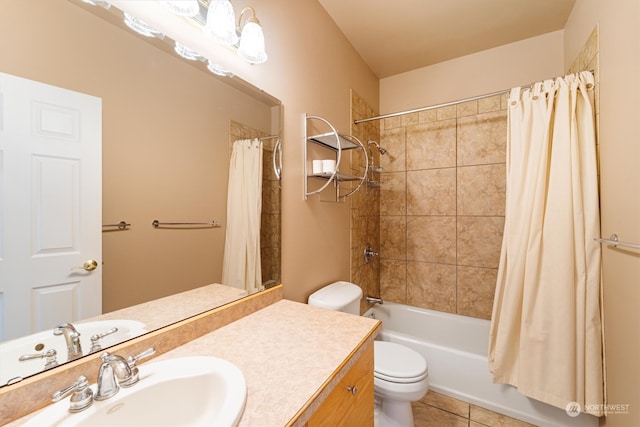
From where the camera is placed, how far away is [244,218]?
1.16m

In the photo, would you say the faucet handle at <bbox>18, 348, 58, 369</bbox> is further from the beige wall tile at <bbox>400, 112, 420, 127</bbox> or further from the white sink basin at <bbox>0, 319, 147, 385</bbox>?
the beige wall tile at <bbox>400, 112, 420, 127</bbox>

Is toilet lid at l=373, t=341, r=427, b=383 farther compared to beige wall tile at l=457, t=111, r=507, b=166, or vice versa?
beige wall tile at l=457, t=111, r=507, b=166

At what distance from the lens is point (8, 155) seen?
0.56 m

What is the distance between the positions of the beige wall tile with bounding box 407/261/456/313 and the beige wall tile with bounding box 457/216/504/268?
0.17 metres

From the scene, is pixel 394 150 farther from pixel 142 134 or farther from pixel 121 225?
pixel 121 225

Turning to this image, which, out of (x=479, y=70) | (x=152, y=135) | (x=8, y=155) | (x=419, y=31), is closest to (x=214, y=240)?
(x=152, y=135)

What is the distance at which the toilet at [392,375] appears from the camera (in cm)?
135

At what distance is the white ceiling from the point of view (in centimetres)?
167

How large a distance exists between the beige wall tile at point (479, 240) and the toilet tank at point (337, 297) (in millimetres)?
1148

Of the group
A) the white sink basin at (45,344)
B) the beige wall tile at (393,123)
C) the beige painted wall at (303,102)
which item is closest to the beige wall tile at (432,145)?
the beige wall tile at (393,123)

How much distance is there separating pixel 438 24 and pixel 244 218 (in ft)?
6.37

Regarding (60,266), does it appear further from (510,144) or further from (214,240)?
(510,144)

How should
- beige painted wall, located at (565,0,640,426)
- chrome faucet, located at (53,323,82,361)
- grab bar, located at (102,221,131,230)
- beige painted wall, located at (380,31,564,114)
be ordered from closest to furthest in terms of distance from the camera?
chrome faucet, located at (53,323,82,361) → grab bar, located at (102,221,131,230) → beige painted wall, located at (565,0,640,426) → beige painted wall, located at (380,31,564,114)

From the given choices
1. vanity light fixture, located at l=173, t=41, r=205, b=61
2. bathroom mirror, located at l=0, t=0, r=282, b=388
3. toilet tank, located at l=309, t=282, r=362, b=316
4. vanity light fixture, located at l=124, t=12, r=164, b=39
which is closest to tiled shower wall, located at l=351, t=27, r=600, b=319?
toilet tank, located at l=309, t=282, r=362, b=316
